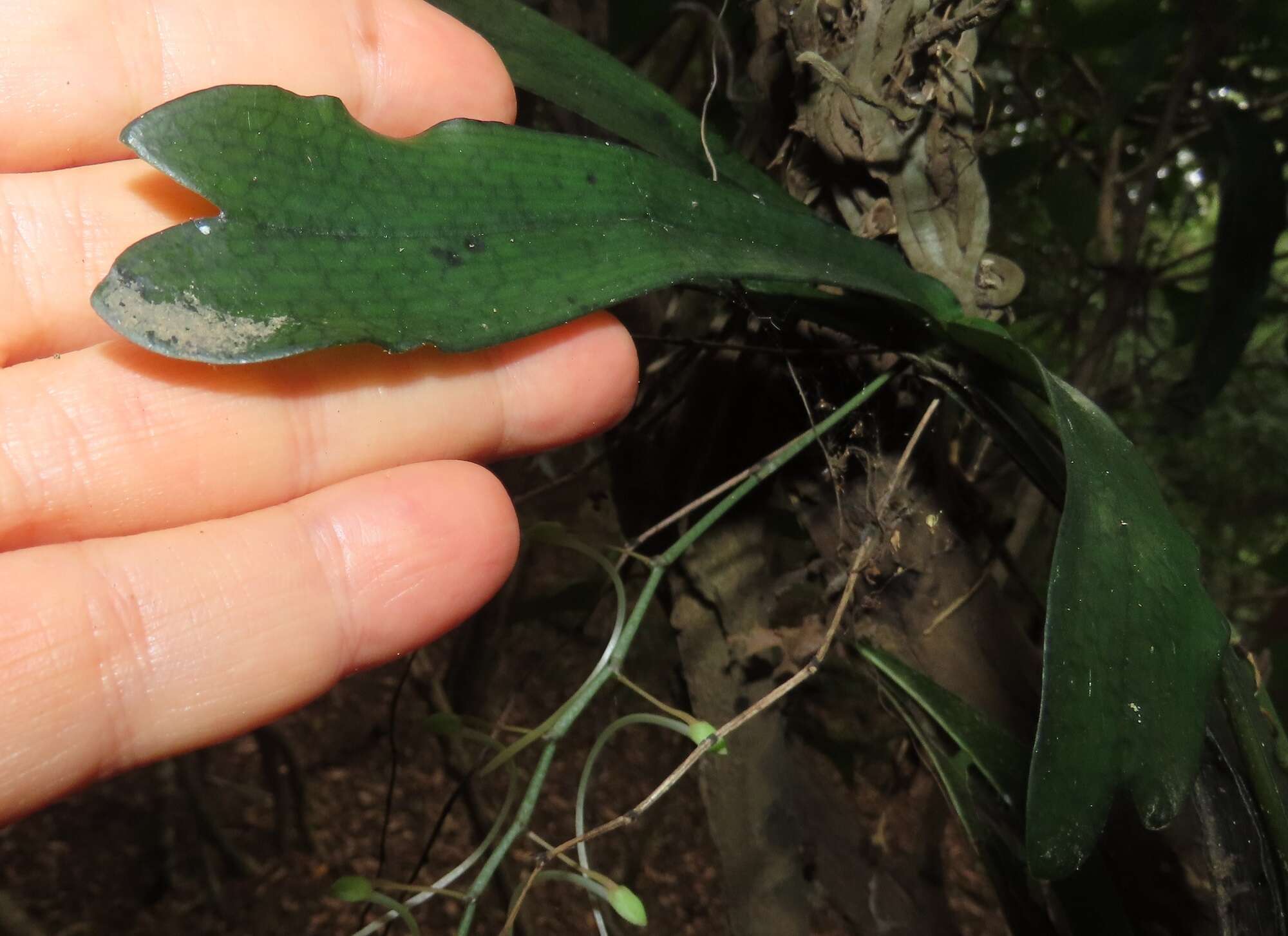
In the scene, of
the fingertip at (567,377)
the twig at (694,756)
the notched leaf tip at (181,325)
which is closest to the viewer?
the notched leaf tip at (181,325)

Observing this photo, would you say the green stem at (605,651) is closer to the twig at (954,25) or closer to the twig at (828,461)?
the twig at (828,461)

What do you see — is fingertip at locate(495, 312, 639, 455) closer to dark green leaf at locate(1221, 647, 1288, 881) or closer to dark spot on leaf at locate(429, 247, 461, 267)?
dark spot on leaf at locate(429, 247, 461, 267)

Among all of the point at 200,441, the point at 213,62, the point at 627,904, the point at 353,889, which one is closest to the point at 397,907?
the point at 353,889

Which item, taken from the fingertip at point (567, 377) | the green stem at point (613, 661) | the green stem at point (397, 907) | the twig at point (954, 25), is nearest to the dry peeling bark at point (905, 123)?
the twig at point (954, 25)

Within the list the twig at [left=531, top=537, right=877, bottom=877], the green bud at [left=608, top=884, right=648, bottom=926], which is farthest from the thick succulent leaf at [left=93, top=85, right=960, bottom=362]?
the green bud at [left=608, top=884, right=648, bottom=926]

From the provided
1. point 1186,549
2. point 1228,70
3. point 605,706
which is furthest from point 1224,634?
point 605,706

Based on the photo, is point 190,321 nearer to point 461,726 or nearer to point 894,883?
point 461,726

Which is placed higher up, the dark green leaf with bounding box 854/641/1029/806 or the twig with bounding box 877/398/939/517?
the twig with bounding box 877/398/939/517
